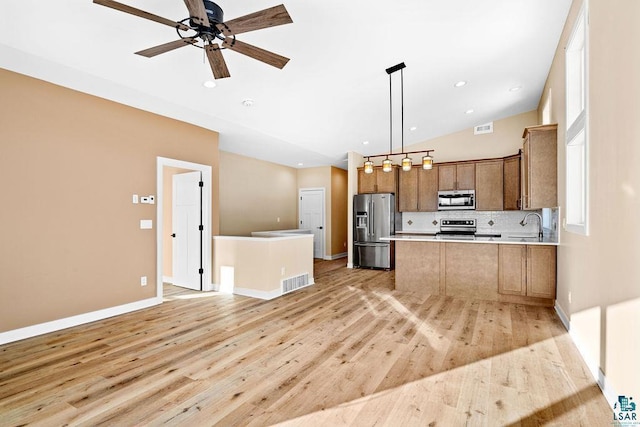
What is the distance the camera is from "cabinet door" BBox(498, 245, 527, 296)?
4.40 meters

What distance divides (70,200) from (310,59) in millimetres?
3264

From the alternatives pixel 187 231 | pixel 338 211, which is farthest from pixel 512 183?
pixel 187 231

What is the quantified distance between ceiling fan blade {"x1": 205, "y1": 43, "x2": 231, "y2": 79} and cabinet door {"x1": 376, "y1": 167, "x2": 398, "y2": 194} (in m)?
5.04

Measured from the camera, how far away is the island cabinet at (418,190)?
6898 millimetres

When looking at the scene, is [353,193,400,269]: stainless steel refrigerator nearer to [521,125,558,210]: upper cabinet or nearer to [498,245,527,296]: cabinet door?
[498,245,527,296]: cabinet door

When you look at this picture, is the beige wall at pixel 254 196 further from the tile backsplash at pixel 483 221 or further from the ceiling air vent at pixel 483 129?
the ceiling air vent at pixel 483 129

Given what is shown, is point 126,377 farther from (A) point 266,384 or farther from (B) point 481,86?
(B) point 481,86

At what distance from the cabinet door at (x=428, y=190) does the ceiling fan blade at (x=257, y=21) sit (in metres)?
5.46

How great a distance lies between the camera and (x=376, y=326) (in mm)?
3555

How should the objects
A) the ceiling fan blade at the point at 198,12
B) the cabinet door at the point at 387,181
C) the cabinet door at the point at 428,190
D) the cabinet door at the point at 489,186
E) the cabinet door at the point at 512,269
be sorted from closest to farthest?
the ceiling fan blade at the point at 198,12 → the cabinet door at the point at 512,269 → the cabinet door at the point at 489,186 → the cabinet door at the point at 428,190 → the cabinet door at the point at 387,181

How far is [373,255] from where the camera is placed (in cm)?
720

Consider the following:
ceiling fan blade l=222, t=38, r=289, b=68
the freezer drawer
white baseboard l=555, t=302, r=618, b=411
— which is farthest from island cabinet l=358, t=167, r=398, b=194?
ceiling fan blade l=222, t=38, r=289, b=68

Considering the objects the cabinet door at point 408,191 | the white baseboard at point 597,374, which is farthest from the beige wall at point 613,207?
the cabinet door at point 408,191

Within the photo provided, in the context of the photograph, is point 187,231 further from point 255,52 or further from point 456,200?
point 456,200
